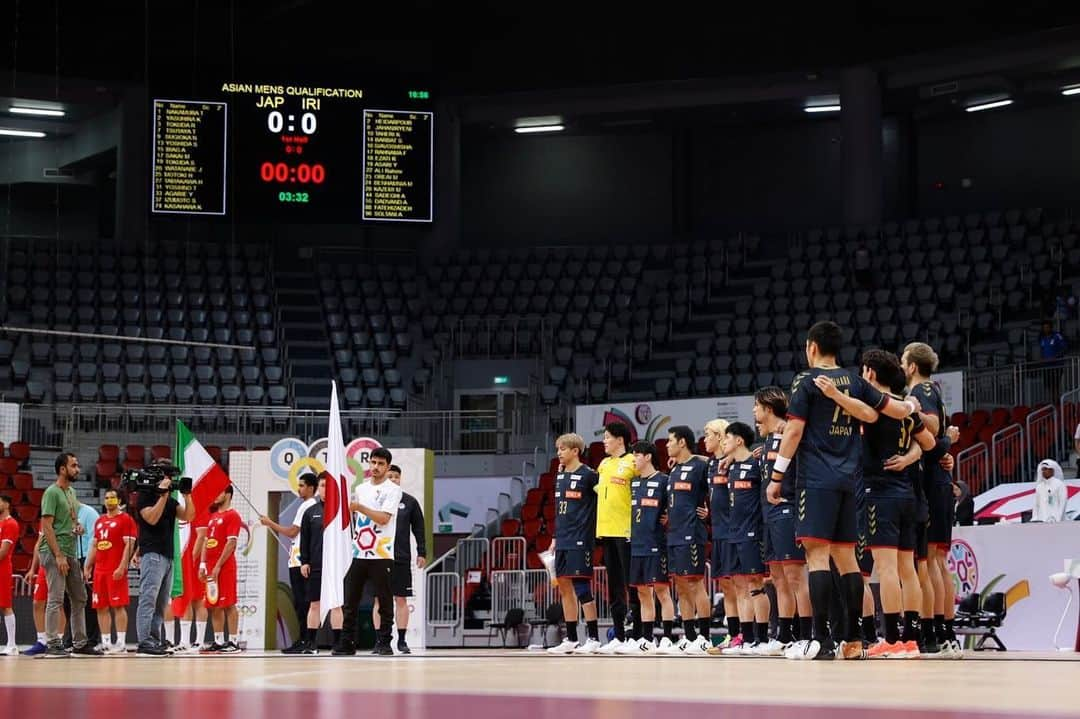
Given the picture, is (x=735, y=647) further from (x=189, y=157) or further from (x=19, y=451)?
(x=189, y=157)

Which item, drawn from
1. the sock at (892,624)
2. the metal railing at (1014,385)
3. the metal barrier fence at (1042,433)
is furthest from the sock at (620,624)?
the metal railing at (1014,385)

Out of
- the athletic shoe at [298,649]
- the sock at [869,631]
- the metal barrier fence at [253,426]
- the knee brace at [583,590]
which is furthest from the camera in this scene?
the metal barrier fence at [253,426]

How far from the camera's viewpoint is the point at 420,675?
824cm

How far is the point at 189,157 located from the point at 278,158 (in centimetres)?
149

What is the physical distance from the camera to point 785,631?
11375 millimetres

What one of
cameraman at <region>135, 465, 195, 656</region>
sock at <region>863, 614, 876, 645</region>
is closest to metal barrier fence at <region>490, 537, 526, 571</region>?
cameraman at <region>135, 465, 195, 656</region>

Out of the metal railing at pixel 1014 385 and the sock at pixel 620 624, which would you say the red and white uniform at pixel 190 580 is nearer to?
the sock at pixel 620 624

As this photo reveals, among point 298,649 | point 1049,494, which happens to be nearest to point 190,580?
point 298,649

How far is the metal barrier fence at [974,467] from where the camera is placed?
20.6 m

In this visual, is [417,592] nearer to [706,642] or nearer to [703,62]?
[706,642]

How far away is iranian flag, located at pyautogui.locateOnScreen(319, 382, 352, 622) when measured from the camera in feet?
46.8

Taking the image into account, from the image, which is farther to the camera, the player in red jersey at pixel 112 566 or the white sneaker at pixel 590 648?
the player in red jersey at pixel 112 566

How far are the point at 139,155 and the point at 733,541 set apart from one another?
73.7 ft

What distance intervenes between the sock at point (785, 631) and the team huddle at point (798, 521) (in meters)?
0.01
